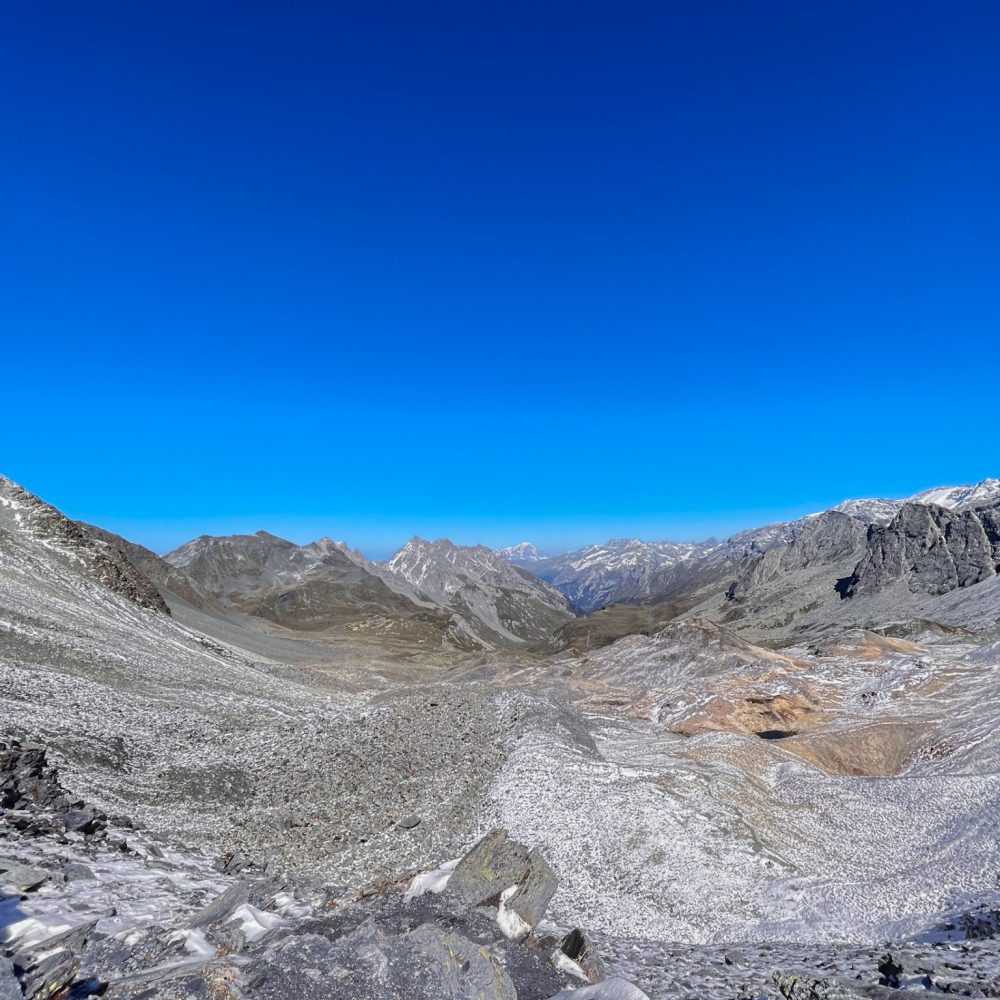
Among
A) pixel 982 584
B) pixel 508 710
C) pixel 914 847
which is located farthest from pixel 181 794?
pixel 982 584

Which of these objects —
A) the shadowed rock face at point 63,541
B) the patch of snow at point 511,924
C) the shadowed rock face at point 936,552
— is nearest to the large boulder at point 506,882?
the patch of snow at point 511,924

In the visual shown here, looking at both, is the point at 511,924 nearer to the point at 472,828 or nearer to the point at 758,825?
the point at 472,828

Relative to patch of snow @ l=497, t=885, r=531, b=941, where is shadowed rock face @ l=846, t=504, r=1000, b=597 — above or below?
above

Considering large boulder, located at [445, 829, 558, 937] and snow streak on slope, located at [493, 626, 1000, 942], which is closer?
large boulder, located at [445, 829, 558, 937]

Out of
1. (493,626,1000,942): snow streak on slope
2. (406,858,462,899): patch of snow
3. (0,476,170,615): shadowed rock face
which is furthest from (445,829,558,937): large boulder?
(0,476,170,615): shadowed rock face

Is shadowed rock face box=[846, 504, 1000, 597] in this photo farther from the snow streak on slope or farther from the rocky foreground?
the rocky foreground

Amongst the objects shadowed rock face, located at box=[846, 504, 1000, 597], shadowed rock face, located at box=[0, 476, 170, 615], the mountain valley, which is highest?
shadowed rock face, located at box=[846, 504, 1000, 597]

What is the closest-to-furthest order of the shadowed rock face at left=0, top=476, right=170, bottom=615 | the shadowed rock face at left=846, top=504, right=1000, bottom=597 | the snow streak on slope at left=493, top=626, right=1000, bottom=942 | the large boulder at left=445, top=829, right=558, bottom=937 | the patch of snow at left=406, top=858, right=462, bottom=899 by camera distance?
the large boulder at left=445, top=829, right=558, bottom=937 → the patch of snow at left=406, top=858, right=462, bottom=899 → the snow streak on slope at left=493, top=626, right=1000, bottom=942 → the shadowed rock face at left=0, top=476, right=170, bottom=615 → the shadowed rock face at left=846, top=504, right=1000, bottom=597

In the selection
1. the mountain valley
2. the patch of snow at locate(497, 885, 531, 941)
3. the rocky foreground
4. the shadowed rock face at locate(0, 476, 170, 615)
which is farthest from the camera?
the shadowed rock face at locate(0, 476, 170, 615)
